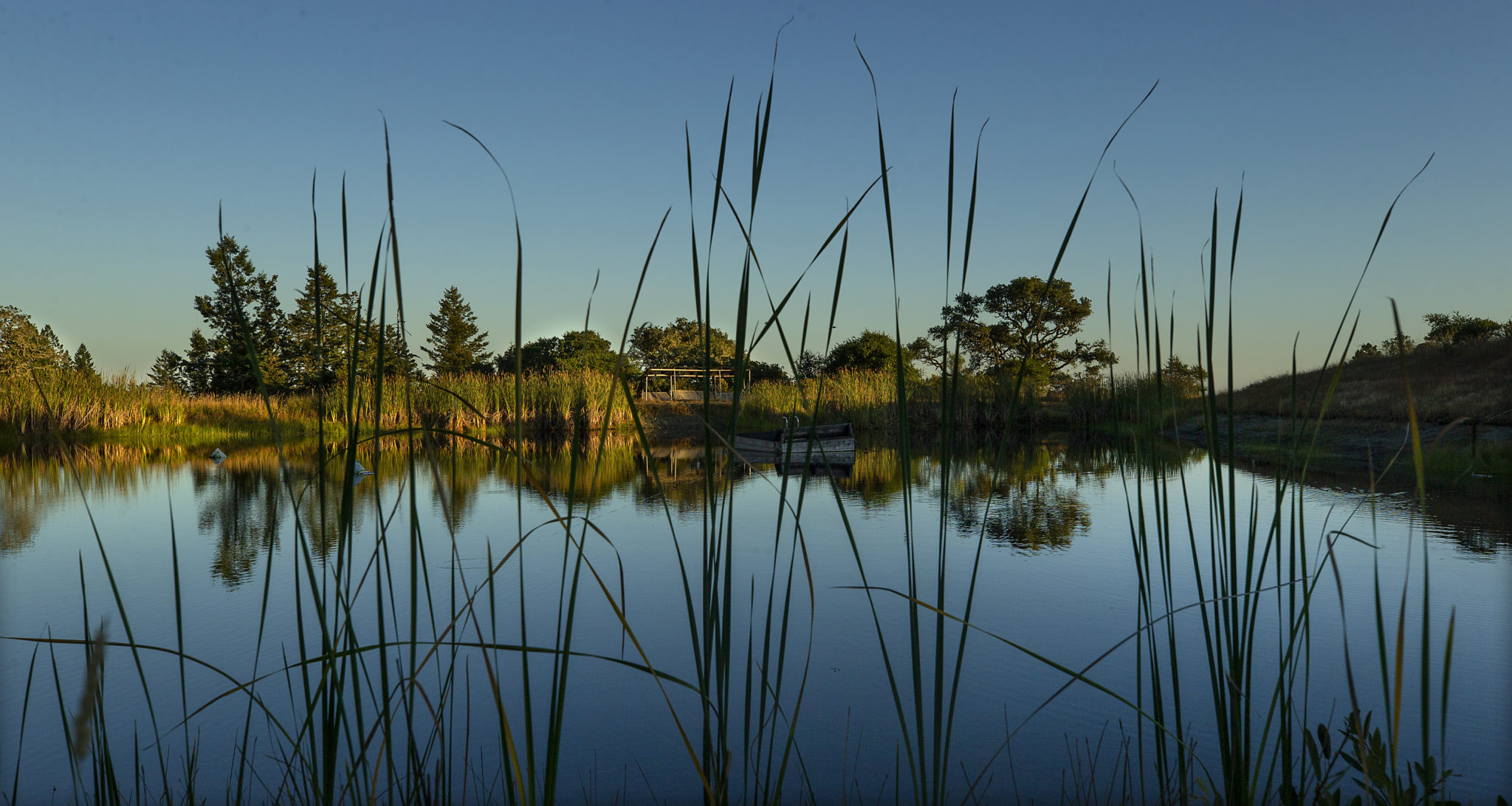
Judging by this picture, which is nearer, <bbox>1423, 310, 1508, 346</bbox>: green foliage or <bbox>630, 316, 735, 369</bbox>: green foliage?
<bbox>1423, 310, 1508, 346</bbox>: green foliage

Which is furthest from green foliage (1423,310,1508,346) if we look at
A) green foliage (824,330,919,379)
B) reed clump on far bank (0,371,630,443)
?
reed clump on far bank (0,371,630,443)

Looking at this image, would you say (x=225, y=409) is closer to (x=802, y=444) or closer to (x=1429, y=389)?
(x=802, y=444)

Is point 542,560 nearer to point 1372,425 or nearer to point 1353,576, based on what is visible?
point 1353,576

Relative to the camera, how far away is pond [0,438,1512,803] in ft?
2.94

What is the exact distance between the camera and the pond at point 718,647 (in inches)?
35.3

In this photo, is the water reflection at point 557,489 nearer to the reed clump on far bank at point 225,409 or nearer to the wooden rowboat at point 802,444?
the wooden rowboat at point 802,444

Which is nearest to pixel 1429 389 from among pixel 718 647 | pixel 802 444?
pixel 802 444

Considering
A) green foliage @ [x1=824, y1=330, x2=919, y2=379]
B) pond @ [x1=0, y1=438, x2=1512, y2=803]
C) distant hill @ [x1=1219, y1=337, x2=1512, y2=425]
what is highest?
green foliage @ [x1=824, y1=330, x2=919, y2=379]

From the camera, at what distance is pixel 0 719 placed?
161 centimetres

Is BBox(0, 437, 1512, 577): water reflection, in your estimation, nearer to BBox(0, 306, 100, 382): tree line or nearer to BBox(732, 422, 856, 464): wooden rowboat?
BBox(732, 422, 856, 464): wooden rowboat

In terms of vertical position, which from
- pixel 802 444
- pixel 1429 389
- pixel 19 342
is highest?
pixel 19 342

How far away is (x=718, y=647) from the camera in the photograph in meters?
0.91

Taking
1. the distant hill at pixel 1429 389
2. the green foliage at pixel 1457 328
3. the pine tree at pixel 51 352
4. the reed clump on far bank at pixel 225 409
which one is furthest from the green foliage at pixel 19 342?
the green foliage at pixel 1457 328

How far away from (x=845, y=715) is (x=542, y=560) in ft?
6.75
